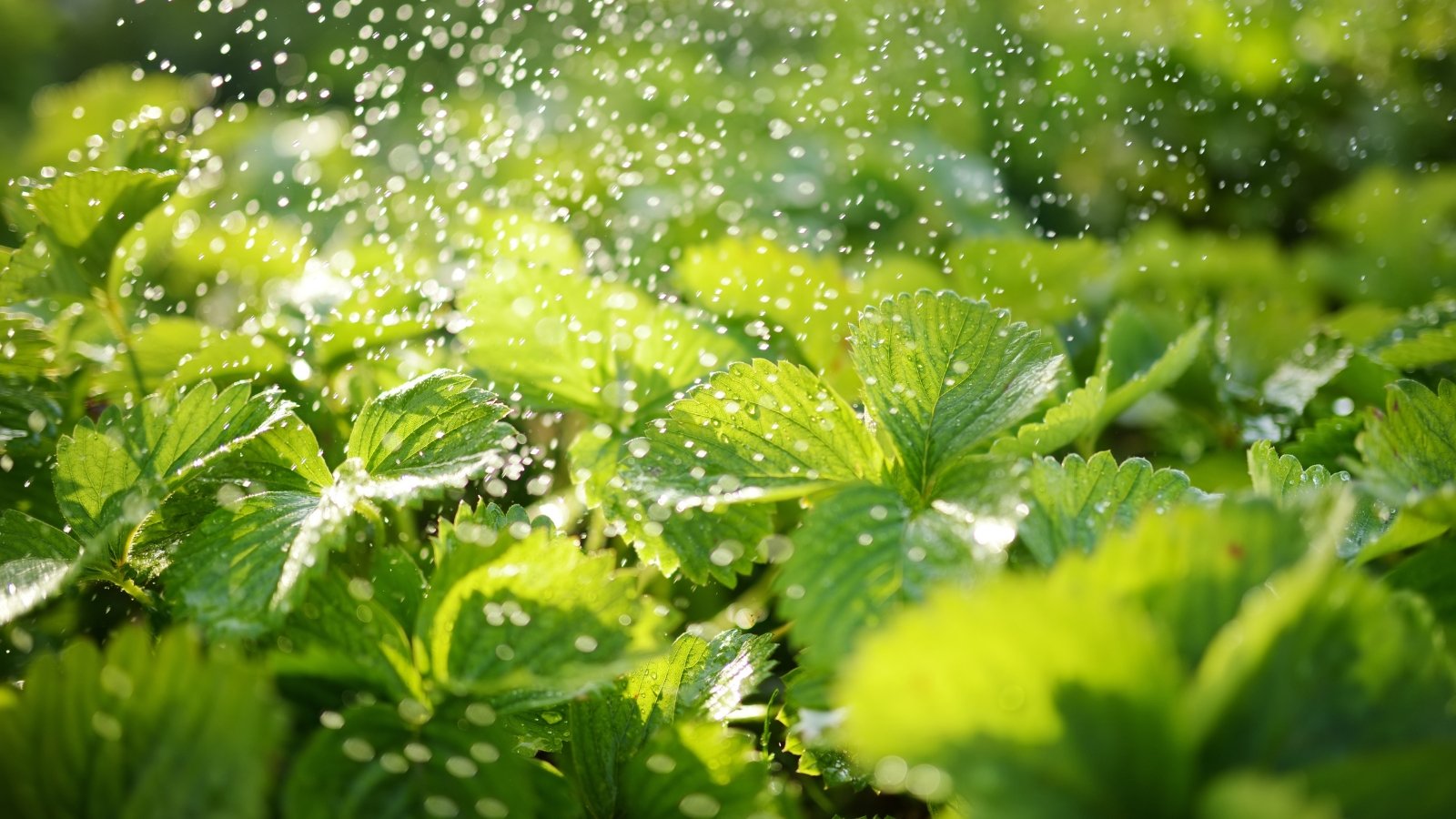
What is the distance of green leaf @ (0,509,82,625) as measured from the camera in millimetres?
356

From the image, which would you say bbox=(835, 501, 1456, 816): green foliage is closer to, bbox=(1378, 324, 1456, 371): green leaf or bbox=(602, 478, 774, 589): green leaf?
bbox=(602, 478, 774, 589): green leaf

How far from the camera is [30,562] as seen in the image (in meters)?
0.40

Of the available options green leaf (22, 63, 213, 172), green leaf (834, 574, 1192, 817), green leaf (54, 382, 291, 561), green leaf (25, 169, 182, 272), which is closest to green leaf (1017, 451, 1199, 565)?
green leaf (834, 574, 1192, 817)

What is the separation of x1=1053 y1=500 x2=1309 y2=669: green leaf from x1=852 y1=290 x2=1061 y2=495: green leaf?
0.12m

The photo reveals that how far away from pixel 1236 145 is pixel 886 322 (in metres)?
0.94

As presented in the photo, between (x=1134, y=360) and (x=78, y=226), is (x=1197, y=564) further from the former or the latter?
(x=78, y=226)

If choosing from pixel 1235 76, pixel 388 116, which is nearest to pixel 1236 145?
pixel 1235 76

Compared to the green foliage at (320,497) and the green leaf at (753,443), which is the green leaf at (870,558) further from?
the green foliage at (320,497)

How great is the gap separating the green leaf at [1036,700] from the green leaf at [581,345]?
0.30 metres

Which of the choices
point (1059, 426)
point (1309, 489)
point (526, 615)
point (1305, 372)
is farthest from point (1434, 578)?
point (526, 615)

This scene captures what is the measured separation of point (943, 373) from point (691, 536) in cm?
14

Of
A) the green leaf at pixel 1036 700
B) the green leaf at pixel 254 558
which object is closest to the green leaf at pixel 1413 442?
the green leaf at pixel 1036 700

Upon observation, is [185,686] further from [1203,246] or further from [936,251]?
[1203,246]

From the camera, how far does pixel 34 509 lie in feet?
1.63
